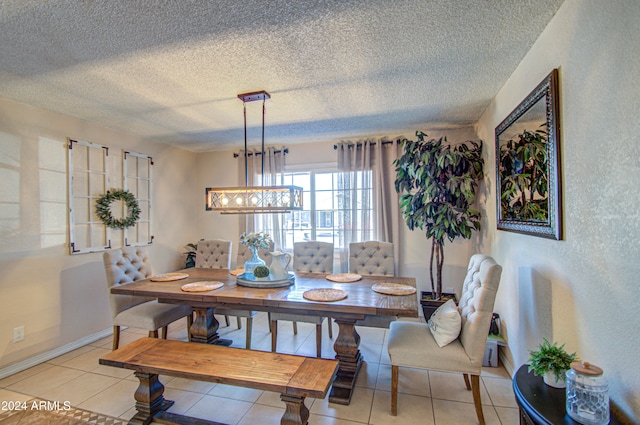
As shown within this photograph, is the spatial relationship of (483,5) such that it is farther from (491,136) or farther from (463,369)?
(463,369)

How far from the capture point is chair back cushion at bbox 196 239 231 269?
3910 millimetres

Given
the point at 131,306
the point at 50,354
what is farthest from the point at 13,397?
the point at 131,306

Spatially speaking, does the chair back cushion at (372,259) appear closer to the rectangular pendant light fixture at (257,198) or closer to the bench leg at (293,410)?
the rectangular pendant light fixture at (257,198)

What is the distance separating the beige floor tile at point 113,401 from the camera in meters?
2.24

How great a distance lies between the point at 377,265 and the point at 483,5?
2.47 meters

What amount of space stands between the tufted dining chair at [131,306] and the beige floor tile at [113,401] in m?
0.50

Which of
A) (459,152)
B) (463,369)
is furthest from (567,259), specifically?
(459,152)

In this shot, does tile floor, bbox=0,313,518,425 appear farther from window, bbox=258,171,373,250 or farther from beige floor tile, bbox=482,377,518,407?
window, bbox=258,171,373,250

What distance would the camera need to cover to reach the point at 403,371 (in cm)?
277

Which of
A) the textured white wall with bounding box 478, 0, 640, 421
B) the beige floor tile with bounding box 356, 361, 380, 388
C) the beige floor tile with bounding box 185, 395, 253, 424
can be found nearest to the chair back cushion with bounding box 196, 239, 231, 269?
the beige floor tile with bounding box 185, 395, 253, 424

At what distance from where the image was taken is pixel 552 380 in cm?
139

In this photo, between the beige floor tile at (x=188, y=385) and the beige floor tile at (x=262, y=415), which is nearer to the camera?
the beige floor tile at (x=262, y=415)

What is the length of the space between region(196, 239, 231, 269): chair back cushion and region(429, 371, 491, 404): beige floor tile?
2.65 metres

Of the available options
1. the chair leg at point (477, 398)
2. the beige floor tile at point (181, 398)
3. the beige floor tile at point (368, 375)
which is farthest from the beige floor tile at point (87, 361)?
the chair leg at point (477, 398)
